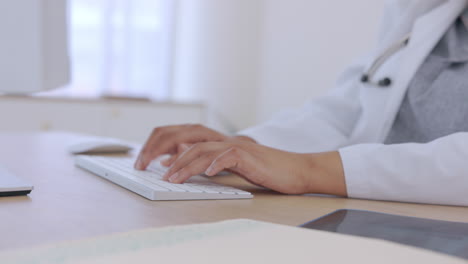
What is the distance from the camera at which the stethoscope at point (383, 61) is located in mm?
975

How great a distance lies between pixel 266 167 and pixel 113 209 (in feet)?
0.76

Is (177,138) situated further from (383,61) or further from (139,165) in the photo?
(383,61)

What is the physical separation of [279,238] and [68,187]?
370mm

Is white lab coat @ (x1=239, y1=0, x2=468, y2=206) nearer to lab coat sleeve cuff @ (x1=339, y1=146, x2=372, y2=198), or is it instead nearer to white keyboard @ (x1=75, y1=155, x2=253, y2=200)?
lab coat sleeve cuff @ (x1=339, y1=146, x2=372, y2=198)

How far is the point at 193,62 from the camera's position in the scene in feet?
12.2

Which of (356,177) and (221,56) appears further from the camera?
(221,56)

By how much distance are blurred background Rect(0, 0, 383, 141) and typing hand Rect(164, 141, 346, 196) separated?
92.0 inches

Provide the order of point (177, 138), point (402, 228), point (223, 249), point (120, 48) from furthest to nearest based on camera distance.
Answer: point (120, 48) → point (177, 138) → point (402, 228) → point (223, 249)

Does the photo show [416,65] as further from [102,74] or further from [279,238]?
[102,74]

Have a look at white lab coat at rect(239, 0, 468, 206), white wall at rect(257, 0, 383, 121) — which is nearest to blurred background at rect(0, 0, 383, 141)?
white wall at rect(257, 0, 383, 121)

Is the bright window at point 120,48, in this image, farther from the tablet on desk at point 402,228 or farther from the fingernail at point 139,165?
the tablet on desk at point 402,228

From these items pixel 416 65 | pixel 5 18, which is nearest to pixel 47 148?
pixel 5 18

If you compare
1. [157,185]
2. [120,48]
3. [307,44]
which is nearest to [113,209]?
[157,185]

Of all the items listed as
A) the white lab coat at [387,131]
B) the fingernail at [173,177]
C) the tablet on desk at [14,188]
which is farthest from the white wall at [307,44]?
the tablet on desk at [14,188]
